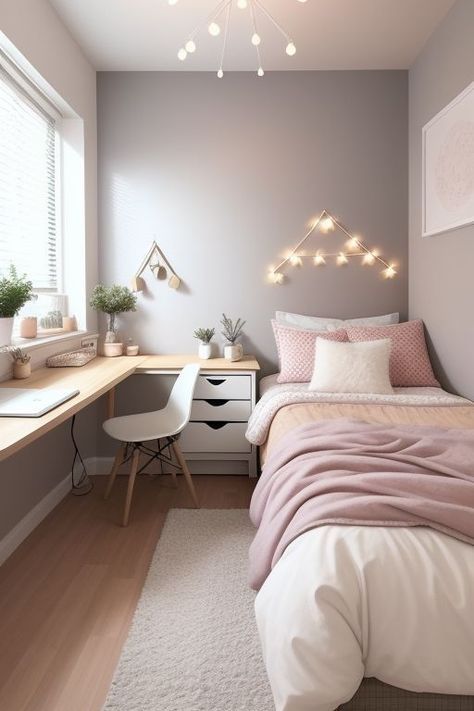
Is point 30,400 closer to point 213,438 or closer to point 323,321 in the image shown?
point 213,438

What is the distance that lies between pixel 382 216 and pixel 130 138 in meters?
1.83

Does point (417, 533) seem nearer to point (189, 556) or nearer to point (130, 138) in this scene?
point (189, 556)

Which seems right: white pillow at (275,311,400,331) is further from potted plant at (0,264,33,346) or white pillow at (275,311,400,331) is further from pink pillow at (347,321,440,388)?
potted plant at (0,264,33,346)

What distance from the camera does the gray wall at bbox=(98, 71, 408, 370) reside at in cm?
386

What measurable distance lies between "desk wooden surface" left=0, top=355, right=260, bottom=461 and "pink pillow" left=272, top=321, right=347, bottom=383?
0.21 metres

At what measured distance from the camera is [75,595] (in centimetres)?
219

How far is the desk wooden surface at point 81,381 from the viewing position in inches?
65.7

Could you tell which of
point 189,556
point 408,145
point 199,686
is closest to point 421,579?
point 199,686

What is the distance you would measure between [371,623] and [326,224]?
3013mm

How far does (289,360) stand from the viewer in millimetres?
3541

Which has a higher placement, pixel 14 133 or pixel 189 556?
pixel 14 133

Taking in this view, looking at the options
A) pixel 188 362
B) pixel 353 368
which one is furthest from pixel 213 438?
pixel 353 368

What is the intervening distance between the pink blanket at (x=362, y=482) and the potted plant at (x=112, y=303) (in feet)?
5.94

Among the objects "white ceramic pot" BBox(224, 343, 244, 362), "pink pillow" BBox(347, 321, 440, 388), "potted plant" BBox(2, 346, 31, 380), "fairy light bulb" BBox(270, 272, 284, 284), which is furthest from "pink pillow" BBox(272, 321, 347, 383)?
"potted plant" BBox(2, 346, 31, 380)
